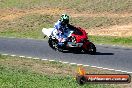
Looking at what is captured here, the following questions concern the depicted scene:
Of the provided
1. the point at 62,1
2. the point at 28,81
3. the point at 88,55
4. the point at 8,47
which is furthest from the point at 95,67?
the point at 62,1

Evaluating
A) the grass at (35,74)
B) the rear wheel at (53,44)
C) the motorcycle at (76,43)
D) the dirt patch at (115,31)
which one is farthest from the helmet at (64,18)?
the dirt patch at (115,31)

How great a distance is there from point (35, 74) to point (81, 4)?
27.8 m

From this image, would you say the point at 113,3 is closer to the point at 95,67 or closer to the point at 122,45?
the point at 122,45

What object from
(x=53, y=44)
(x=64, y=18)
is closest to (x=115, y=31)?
(x=53, y=44)

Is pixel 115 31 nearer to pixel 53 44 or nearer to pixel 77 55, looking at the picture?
pixel 53 44

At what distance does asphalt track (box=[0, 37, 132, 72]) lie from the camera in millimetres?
18203

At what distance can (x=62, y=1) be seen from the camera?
4384cm

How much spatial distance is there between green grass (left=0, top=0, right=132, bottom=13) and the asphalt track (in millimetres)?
15798

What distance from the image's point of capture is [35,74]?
1450cm

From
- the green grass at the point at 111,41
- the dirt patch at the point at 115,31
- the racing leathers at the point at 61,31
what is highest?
the racing leathers at the point at 61,31

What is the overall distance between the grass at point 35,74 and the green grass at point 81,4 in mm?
21736

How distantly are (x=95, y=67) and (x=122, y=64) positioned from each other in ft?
4.87

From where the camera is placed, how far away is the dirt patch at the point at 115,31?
30945mm

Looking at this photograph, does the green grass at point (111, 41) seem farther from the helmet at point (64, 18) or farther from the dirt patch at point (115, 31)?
the helmet at point (64, 18)
